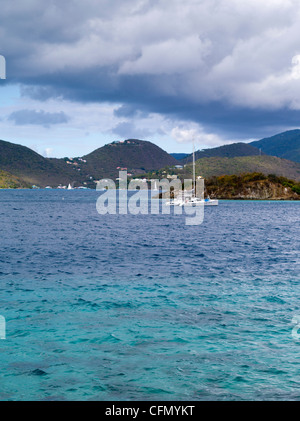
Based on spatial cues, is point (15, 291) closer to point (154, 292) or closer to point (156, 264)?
point (154, 292)

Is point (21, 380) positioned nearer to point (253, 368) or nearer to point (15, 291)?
point (253, 368)

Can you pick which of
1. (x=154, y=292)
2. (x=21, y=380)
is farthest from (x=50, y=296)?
(x=21, y=380)

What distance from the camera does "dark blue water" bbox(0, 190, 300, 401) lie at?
39.4ft

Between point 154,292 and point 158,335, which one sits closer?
point 158,335

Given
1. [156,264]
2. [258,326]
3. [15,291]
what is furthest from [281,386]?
[156,264]

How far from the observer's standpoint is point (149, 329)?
17.0m

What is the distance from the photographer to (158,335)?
16.3 m

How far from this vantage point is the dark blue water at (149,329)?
12023 mm

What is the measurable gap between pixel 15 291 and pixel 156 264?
1297cm

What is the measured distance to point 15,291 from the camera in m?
23.1
